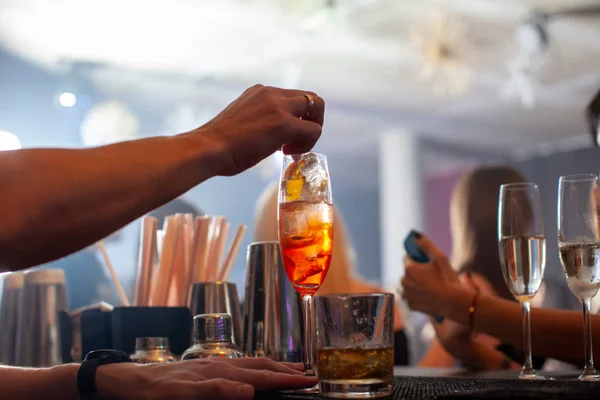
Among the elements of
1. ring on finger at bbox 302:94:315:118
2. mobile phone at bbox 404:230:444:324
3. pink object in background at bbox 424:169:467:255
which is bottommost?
mobile phone at bbox 404:230:444:324

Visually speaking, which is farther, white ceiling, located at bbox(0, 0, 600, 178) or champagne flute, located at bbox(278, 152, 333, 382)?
white ceiling, located at bbox(0, 0, 600, 178)

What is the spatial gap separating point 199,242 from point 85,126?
3466mm

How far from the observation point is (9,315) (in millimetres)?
1152

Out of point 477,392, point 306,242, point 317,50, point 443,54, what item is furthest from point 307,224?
point 443,54

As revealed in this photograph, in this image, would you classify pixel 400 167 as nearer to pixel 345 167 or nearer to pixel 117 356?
pixel 345 167

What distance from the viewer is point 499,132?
6621 mm

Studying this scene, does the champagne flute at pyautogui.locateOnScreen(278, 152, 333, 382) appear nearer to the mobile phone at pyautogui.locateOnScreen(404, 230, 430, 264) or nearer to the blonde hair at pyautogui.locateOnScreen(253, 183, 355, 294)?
the mobile phone at pyautogui.locateOnScreen(404, 230, 430, 264)

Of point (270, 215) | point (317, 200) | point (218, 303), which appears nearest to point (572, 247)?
point (317, 200)

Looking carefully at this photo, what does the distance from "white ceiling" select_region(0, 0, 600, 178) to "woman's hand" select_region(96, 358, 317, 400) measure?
3.39 meters

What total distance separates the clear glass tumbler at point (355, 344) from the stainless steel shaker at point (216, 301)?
0.37 metres

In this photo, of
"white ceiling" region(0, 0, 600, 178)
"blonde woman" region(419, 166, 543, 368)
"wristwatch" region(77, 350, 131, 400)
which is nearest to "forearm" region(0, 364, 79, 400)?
"wristwatch" region(77, 350, 131, 400)

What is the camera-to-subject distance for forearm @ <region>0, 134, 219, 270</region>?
0.58 meters

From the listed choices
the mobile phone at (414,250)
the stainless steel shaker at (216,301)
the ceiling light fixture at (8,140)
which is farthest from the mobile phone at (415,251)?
the ceiling light fixture at (8,140)

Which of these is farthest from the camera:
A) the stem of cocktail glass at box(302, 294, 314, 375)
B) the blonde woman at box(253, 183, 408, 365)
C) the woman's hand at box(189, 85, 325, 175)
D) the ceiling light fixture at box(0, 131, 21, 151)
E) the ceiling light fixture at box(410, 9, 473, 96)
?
the ceiling light fixture at box(410, 9, 473, 96)
